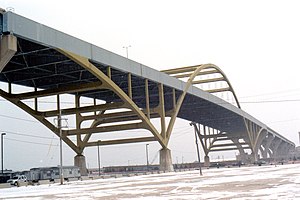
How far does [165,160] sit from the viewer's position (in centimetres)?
7225

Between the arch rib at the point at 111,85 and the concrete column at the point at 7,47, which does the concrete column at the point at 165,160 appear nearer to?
the arch rib at the point at 111,85

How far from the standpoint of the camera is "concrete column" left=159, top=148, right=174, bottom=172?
234 feet

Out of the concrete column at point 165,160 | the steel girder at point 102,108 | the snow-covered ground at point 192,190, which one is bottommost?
the snow-covered ground at point 192,190

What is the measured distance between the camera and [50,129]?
7169cm

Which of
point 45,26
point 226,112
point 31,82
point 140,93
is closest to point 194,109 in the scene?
point 226,112

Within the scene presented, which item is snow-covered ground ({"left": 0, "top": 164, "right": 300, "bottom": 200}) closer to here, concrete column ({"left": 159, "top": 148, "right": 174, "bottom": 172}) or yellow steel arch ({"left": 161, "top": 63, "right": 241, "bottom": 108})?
concrete column ({"left": 159, "top": 148, "right": 174, "bottom": 172})

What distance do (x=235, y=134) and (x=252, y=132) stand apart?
323 inches

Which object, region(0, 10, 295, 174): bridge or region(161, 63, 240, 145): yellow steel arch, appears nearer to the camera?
region(0, 10, 295, 174): bridge

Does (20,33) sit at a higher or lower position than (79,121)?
higher

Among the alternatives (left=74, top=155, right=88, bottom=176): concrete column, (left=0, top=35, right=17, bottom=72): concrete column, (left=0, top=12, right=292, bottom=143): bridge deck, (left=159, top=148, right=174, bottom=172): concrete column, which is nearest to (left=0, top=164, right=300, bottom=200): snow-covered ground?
(left=0, top=35, right=17, bottom=72): concrete column

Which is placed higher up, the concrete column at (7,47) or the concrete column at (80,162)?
the concrete column at (7,47)

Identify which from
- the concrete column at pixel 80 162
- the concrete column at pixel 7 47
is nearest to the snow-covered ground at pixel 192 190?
the concrete column at pixel 7 47

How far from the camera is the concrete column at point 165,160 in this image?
71438mm

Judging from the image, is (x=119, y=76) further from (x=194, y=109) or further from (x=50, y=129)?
(x=194, y=109)
